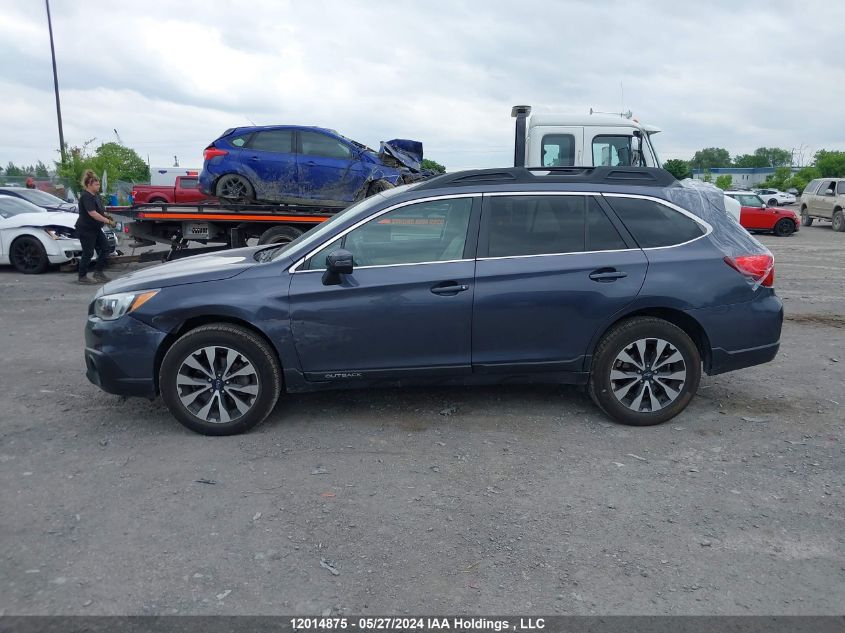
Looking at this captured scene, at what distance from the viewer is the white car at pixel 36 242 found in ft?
41.0

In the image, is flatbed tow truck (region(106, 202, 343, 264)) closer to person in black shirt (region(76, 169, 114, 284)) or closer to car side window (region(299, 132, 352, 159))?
person in black shirt (region(76, 169, 114, 284))

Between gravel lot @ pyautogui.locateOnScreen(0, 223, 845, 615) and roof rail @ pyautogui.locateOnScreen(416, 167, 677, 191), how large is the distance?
1.67 metres

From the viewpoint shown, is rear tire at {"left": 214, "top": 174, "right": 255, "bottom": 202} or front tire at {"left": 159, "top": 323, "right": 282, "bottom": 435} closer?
front tire at {"left": 159, "top": 323, "right": 282, "bottom": 435}

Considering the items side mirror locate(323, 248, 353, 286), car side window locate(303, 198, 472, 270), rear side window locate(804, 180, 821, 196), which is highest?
rear side window locate(804, 180, 821, 196)

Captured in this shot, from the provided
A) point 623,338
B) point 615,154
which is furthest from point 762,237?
point 623,338

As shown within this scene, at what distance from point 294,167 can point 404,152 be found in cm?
198

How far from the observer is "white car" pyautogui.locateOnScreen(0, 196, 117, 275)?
1249cm

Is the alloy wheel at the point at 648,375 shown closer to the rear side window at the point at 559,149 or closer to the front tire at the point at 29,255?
the rear side window at the point at 559,149

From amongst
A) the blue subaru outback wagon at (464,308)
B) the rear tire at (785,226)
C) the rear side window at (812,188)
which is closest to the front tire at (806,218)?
the rear side window at (812,188)

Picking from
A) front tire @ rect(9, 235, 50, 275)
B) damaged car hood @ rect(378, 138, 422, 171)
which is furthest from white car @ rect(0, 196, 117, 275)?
damaged car hood @ rect(378, 138, 422, 171)

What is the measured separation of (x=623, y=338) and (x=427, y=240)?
149 centimetres

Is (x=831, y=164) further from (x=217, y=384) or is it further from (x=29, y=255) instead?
(x=217, y=384)

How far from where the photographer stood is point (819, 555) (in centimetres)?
322

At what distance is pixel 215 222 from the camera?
11.4m
